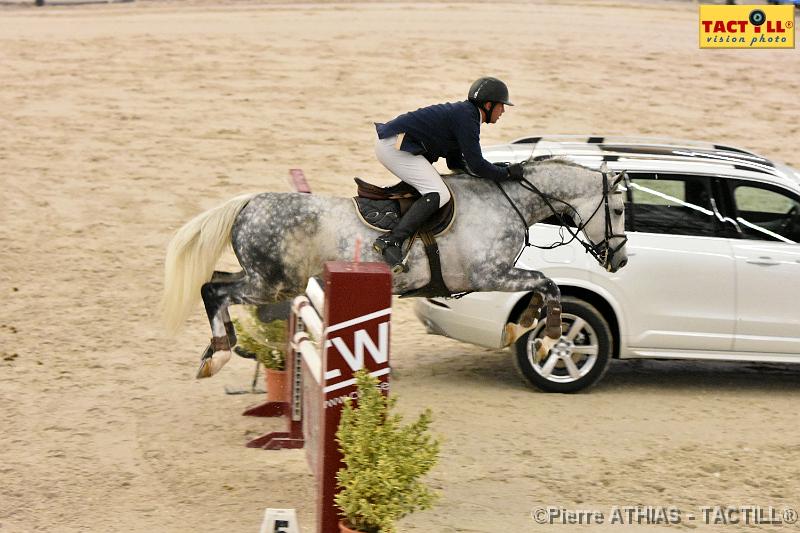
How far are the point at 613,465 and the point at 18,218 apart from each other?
8.82m

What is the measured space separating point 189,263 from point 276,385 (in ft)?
4.37

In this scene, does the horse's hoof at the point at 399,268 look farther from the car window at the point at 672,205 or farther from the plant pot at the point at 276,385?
the car window at the point at 672,205

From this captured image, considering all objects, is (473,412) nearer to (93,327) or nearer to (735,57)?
(93,327)

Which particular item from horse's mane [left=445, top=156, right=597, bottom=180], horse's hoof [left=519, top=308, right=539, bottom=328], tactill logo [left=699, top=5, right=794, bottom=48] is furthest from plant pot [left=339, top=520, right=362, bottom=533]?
tactill logo [left=699, top=5, right=794, bottom=48]

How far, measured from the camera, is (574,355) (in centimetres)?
1017

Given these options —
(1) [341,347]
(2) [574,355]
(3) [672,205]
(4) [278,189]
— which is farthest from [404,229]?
(4) [278,189]

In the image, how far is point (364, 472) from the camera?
6215 millimetres

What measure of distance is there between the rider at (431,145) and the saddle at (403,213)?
109 mm

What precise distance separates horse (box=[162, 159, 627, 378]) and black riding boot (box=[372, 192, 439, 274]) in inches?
4.3

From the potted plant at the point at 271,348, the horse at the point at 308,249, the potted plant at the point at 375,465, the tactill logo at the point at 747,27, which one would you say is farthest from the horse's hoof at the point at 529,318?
the tactill logo at the point at 747,27

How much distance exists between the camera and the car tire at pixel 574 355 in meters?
9.98

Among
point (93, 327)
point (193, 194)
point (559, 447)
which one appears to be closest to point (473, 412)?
point (559, 447)

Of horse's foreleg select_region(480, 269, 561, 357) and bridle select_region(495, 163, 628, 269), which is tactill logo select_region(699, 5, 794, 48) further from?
horse's foreleg select_region(480, 269, 561, 357)

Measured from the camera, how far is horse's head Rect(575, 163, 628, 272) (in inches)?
352
